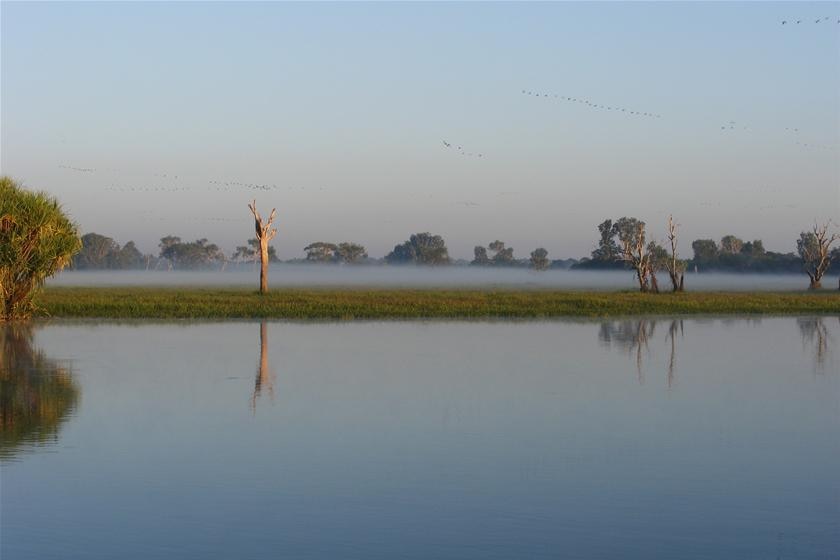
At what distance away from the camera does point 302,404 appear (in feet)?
64.7

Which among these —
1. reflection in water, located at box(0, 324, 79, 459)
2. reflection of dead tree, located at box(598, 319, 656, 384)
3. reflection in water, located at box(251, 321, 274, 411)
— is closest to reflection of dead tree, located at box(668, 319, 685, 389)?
reflection of dead tree, located at box(598, 319, 656, 384)

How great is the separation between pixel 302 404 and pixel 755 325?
92.5ft

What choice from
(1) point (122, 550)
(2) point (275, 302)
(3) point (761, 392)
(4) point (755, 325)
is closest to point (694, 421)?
(3) point (761, 392)

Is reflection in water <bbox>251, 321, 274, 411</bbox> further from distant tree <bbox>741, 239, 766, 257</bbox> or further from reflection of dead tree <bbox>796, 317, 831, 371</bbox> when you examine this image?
distant tree <bbox>741, 239, 766, 257</bbox>

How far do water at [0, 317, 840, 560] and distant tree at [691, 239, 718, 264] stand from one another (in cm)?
14751

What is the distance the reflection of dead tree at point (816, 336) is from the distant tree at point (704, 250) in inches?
4983

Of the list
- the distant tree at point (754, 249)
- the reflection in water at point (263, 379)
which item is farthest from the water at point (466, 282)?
the reflection in water at point (263, 379)

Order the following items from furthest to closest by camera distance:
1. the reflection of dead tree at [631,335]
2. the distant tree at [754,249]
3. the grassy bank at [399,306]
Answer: the distant tree at [754,249] → the grassy bank at [399,306] → the reflection of dead tree at [631,335]

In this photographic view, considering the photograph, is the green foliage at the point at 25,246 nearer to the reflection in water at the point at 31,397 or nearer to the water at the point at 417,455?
the reflection in water at the point at 31,397

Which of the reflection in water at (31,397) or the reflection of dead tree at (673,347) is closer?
the reflection in water at (31,397)

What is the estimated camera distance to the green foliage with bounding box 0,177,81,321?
4078cm

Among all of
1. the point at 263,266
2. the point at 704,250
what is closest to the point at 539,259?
the point at 704,250

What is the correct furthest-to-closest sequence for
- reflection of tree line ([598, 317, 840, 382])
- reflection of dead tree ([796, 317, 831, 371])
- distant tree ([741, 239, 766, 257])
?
distant tree ([741, 239, 766, 257]) < reflection of dead tree ([796, 317, 831, 371]) < reflection of tree line ([598, 317, 840, 382])

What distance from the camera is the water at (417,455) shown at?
1080cm
